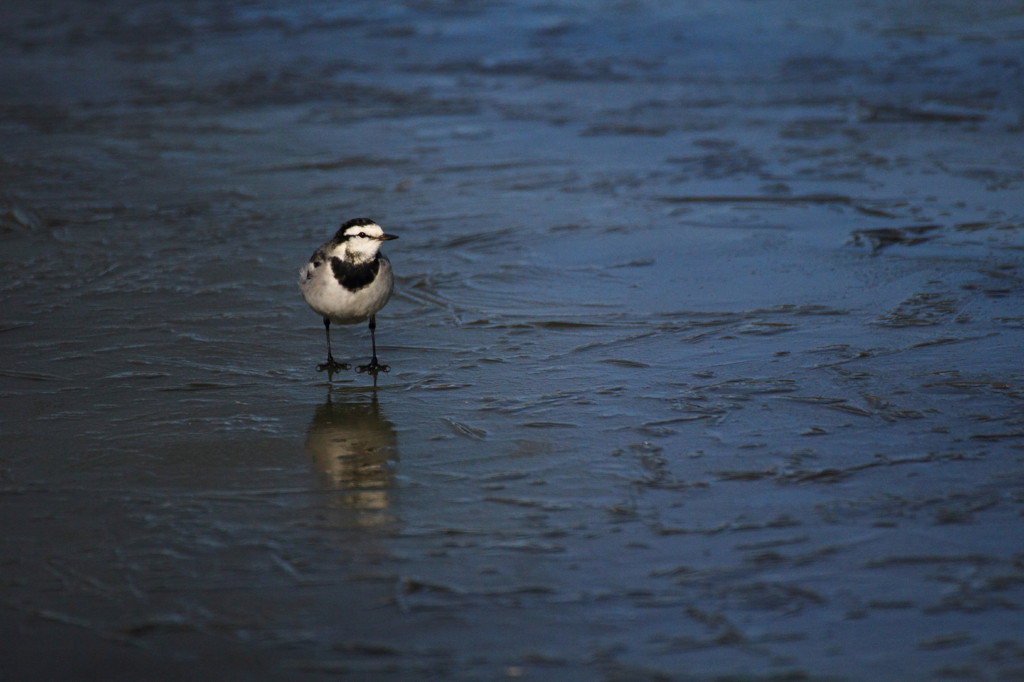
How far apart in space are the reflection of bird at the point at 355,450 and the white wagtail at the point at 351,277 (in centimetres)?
51

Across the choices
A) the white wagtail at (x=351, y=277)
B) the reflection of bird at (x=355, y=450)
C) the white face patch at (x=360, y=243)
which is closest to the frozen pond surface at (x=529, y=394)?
the reflection of bird at (x=355, y=450)

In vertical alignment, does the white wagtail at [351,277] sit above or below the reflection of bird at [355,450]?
above

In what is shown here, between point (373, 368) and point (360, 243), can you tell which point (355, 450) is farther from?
point (360, 243)

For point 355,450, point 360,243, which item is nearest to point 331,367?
point 360,243

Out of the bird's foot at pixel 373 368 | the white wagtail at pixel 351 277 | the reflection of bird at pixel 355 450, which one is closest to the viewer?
the reflection of bird at pixel 355 450

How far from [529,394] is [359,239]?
1.15 metres

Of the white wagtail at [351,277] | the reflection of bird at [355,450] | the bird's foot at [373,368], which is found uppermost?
the white wagtail at [351,277]

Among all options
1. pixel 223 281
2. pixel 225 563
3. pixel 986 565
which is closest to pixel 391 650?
pixel 225 563

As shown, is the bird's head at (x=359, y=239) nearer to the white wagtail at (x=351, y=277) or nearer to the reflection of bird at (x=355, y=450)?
the white wagtail at (x=351, y=277)

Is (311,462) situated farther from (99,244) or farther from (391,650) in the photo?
(99,244)

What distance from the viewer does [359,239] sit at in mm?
5828

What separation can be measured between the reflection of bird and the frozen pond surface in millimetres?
23

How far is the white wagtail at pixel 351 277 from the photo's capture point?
5.82 meters

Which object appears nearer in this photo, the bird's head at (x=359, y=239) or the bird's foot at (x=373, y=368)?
the bird's head at (x=359, y=239)
